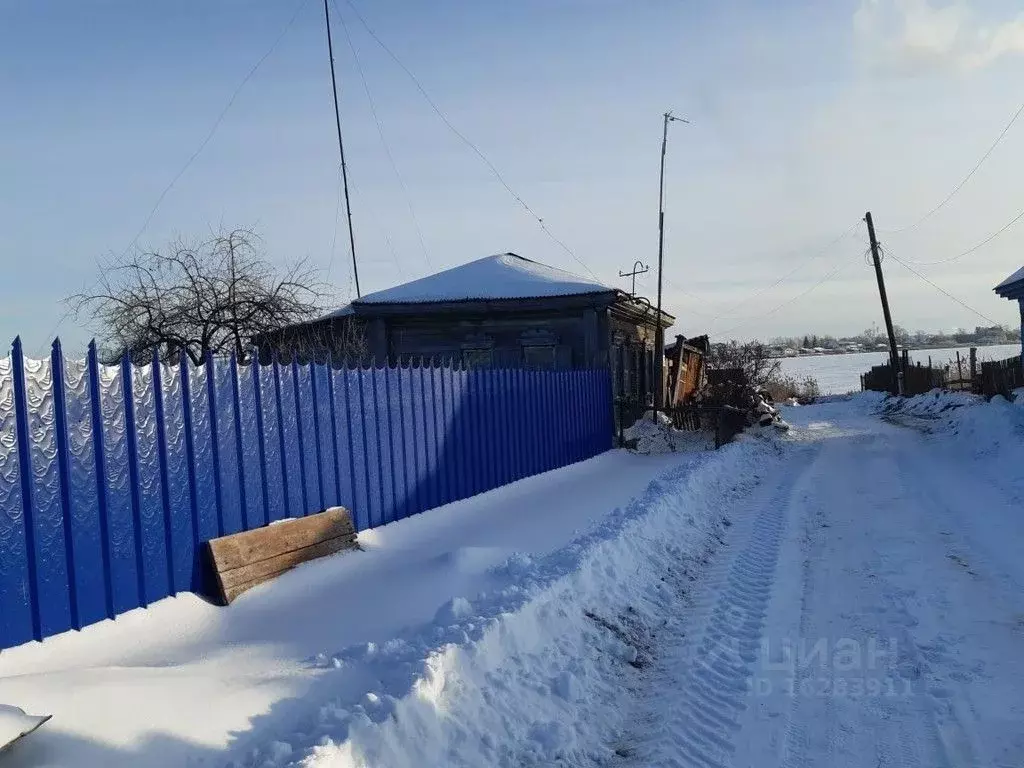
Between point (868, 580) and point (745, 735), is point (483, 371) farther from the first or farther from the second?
point (745, 735)

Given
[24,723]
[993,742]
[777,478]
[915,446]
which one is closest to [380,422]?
[24,723]

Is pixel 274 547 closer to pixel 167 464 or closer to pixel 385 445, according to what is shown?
pixel 167 464

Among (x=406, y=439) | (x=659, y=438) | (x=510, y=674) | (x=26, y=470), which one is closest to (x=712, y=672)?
(x=510, y=674)

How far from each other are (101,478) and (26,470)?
0.54m

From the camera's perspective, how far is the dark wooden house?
60.6 feet

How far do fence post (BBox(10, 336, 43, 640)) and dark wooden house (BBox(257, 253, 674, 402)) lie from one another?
13006 millimetres

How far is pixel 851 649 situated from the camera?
5.33m

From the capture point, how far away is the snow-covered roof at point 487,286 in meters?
18.9

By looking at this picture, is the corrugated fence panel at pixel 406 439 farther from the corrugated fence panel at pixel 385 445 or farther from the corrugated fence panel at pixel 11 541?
the corrugated fence panel at pixel 11 541

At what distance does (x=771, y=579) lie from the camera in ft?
23.5

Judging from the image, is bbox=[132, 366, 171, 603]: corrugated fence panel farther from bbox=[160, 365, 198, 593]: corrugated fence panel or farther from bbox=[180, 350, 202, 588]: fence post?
bbox=[180, 350, 202, 588]: fence post

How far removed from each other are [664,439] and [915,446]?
5616mm

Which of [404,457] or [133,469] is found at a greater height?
[133,469]

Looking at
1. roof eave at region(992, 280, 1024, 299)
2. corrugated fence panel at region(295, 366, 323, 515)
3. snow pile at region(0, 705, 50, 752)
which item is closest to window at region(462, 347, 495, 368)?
corrugated fence panel at region(295, 366, 323, 515)
